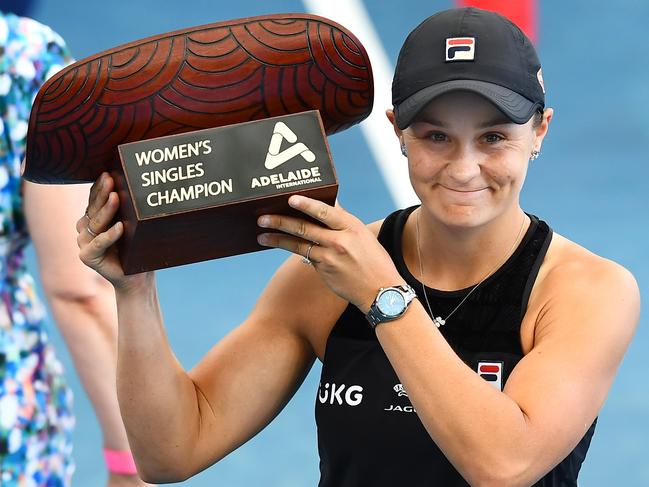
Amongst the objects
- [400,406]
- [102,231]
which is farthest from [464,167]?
[102,231]

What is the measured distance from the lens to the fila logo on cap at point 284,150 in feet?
5.29

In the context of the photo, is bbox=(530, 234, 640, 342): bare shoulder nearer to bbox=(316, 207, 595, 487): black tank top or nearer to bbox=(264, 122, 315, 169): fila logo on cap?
bbox=(316, 207, 595, 487): black tank top

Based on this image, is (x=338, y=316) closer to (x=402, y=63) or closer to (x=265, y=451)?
(x=402, y=63)

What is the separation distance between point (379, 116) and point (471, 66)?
2.96 metres

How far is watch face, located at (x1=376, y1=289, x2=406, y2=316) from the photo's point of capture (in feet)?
5.51

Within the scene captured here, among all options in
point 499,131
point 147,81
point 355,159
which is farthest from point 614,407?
point 147,81

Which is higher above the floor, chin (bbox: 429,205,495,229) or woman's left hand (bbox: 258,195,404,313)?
chin (bbox: 429,205,495,229)

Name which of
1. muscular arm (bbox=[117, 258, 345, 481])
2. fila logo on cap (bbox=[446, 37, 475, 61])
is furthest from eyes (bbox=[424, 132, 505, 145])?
muscular arm (bbox=[117, 258, 345, 481])

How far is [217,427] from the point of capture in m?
1.98

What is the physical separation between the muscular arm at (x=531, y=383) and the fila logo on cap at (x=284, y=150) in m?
0.26

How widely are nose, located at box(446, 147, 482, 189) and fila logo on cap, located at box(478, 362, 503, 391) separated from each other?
10.3 inches

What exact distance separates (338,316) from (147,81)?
20.6 inches

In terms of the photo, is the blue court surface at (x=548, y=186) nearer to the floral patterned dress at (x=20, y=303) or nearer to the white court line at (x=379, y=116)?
the white court line at (x=379, y=116)

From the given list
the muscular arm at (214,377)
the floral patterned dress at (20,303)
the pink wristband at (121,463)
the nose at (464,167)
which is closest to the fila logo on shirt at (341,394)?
the muscular arm at (214,377)
